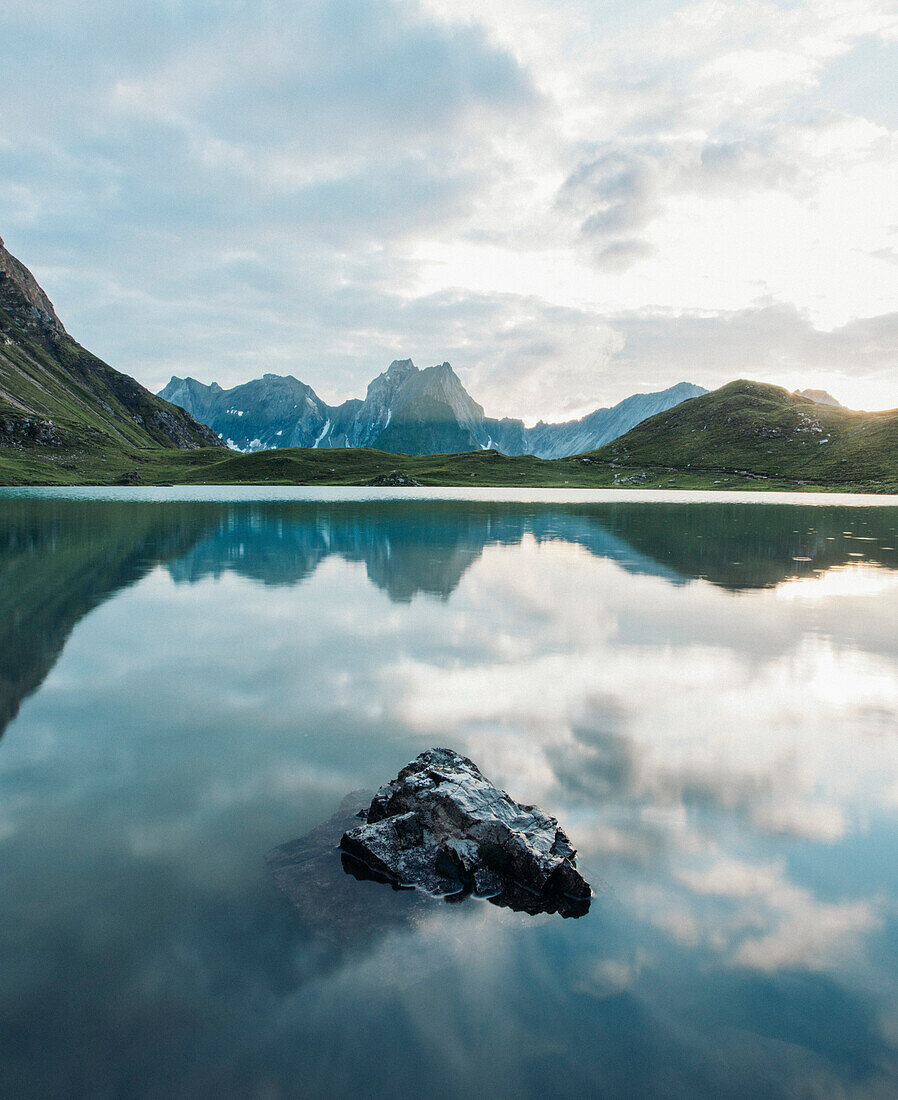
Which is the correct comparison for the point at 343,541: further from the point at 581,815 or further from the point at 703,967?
the point at 703,967

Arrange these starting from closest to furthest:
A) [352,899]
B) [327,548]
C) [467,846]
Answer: [352,899] → [467,846] → [327,548]

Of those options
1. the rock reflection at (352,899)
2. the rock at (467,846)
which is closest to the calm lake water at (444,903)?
the rock reflection at (352,899)

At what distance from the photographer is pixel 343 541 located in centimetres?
5962

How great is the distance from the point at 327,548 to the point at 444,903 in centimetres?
4657

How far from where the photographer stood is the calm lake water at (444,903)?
23.0ft

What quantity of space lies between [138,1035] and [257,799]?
5389 millimetres

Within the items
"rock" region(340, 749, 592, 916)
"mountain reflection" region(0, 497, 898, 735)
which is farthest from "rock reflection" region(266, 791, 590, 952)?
"mountain reflection" region(0, 497, 898, 735)

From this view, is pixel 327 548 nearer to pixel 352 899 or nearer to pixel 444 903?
pixel 352 899

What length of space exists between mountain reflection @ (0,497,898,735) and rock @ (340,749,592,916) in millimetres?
12343

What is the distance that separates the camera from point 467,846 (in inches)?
411

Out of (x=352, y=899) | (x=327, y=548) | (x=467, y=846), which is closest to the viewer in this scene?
(x=352, y=899)

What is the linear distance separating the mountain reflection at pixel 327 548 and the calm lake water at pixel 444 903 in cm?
224

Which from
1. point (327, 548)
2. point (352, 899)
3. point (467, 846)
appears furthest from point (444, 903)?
point (327, 548)

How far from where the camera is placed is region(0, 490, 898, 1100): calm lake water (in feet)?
23.0
